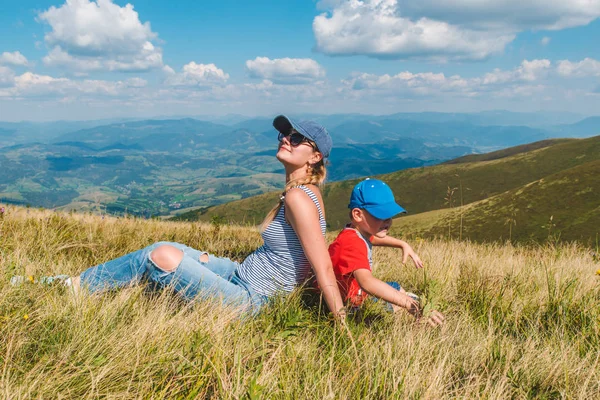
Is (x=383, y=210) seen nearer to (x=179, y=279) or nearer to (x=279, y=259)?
(x=279, y=259)

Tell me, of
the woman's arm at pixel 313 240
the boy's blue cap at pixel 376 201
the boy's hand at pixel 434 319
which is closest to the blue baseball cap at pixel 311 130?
the boy's blue cap at pixel 376 201

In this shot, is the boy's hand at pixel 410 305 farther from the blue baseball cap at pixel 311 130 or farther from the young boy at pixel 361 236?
the blue baseball cap at pixel 311 130

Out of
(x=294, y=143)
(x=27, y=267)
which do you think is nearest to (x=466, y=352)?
(x=294, y=143)

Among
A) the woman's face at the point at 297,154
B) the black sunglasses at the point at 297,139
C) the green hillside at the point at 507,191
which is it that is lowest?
the green hillside at the point at 507,191

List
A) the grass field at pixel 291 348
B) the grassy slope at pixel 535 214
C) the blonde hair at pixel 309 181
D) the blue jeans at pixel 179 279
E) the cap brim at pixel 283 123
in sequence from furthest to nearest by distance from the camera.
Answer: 1. the grassy slope at pixel 535 214
2. the cap brim at pixel 283 123
3. the blonde hair at pixel 309 181
4. the blue jeans at pixel 179 279
5. the grass field at pixel 291 348

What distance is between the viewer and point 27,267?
12.5 ft

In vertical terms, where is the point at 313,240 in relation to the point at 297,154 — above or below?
below

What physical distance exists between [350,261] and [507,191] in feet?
293

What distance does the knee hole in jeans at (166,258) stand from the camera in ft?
12.3

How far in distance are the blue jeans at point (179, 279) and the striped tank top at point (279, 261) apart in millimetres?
133

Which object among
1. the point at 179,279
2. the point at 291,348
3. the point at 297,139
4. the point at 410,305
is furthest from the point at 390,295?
the point at 179,279

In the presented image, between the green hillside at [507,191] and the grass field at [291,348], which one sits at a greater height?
the grass field at [291,348]

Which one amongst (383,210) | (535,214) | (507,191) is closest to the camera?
(383,210)

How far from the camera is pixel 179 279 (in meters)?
3.74
